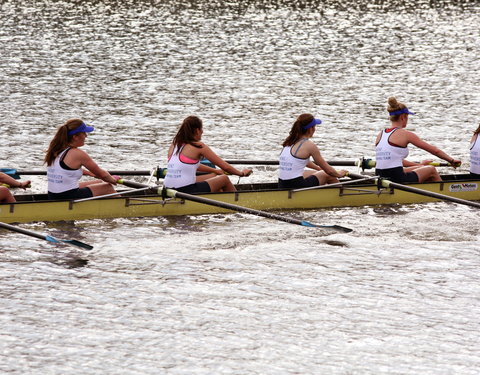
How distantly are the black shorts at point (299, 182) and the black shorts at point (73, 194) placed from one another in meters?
3.45

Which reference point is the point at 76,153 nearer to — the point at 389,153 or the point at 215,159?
the point at 215,159

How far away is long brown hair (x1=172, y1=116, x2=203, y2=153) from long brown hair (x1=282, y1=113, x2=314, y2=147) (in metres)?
1.66

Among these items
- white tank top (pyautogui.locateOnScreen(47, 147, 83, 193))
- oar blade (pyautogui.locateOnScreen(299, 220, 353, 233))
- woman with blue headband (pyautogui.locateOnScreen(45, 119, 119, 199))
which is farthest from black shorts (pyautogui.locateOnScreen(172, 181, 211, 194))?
oar blade (pyautogui.locateOnScreen(299, 220, 353, 233))

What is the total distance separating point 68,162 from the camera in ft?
53.6

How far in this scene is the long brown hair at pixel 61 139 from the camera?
637 inches

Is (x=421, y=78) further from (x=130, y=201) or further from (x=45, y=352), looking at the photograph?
(x=45, y=352)

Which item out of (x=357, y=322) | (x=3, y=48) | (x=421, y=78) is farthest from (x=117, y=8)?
(x=357, y=322)

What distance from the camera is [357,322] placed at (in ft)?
42.4

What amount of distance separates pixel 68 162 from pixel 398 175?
19.6ft

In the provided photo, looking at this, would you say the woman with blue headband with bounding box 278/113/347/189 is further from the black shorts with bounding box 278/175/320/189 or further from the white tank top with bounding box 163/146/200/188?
the white tank top with bounding box 163/146/200/188

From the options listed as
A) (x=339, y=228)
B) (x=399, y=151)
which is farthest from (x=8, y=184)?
(x=399, y=151)

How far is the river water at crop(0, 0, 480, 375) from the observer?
11984mm

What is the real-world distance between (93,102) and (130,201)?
13461 mm

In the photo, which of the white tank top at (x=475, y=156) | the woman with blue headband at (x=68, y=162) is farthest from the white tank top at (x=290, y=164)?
the white tank top at (x=475, y=156)
